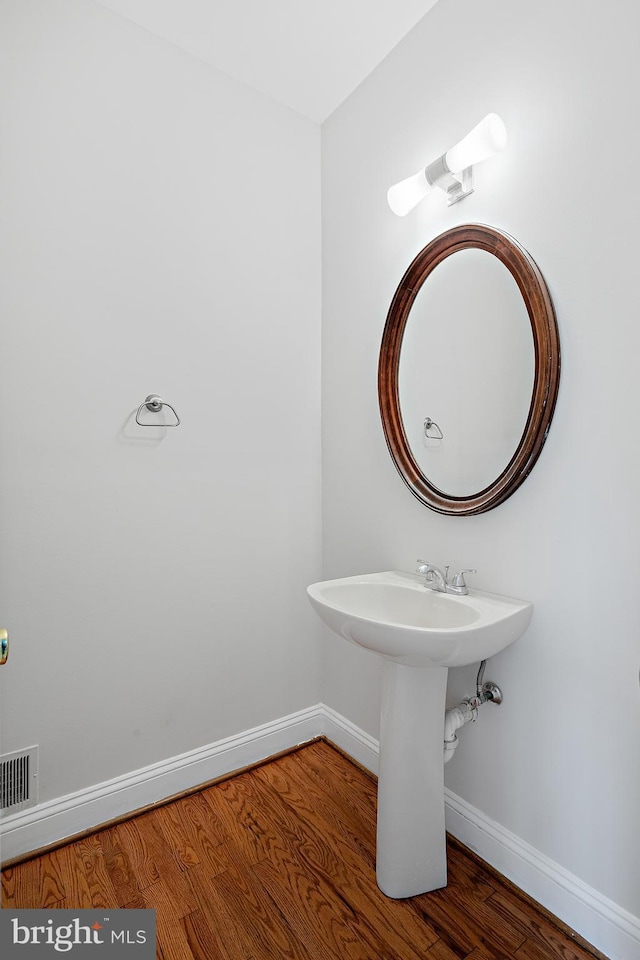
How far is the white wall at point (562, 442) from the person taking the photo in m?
1.17

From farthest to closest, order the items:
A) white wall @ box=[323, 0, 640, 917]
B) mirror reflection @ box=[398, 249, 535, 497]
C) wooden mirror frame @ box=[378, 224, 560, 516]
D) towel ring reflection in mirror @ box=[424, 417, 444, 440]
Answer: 1. towel ring reflection in mirror @ box=[424, 417, 444, 440]
2. mirror reflection @ box=[398, 249, 535, 497]
3. wooden mirror frame @ box=[378, 224, 560, 516]
4. white wall @ box=[323, 0, 640, 917]

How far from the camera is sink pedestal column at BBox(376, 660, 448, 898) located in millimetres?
1360

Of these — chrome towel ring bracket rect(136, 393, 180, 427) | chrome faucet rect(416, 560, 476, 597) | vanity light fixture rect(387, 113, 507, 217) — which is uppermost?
vanity light fixture rect(387, 113, 507, 217)

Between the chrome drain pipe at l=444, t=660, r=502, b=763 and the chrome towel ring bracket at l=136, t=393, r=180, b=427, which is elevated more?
the chrome towel ring bracket at l=136, t=393, r=180, b=427

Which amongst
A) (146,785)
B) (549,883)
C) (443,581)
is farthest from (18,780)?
(549,883)

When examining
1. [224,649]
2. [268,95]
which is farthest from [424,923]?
[268,95]

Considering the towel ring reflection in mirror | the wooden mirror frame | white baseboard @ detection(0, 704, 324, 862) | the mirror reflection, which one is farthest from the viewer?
the towel ring reflection in mirror

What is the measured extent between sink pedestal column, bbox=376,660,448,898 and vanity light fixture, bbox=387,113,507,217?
4.39ft

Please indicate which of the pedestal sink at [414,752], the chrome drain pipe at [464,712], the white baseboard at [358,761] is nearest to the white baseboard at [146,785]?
the white baseboard at [358,761]

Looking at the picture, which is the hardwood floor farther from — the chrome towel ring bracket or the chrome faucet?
the chrome towel ring bracket

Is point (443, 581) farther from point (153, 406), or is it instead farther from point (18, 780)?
point (18, 780)

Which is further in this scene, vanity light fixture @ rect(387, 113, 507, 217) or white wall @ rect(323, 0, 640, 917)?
vanity light fixture @ rect(387, 113, 507, 217)

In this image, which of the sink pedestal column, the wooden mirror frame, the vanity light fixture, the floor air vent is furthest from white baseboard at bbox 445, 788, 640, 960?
the vanity light fixture

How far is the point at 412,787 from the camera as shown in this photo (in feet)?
4.48
